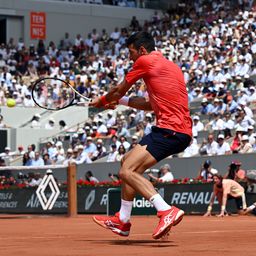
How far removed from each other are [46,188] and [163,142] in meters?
15.3

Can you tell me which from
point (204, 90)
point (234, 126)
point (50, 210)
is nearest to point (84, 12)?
point (204, 90)

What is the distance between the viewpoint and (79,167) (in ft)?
103

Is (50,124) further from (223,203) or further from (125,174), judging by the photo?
(125,174)

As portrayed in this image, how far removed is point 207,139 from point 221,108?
1.98m

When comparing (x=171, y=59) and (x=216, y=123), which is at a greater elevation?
(x=171, y=59)

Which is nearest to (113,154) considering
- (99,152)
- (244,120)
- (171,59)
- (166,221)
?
(99,152)

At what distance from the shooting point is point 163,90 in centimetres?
969

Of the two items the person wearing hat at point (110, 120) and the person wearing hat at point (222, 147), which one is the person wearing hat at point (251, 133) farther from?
the person wearing hat at point (110, 120)

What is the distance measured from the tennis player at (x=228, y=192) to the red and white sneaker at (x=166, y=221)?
1240cm

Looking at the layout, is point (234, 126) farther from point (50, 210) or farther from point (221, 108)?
point (50, 210)

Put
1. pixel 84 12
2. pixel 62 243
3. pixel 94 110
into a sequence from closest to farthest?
pixel 62 243
pixel 94 110
pixel 84 12

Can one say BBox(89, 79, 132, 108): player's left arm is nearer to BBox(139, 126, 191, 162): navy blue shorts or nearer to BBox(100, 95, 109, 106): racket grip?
BBox(100, 95, 109, 106): racket grip

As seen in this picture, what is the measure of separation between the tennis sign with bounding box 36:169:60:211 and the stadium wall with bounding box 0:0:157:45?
21791 millimetres

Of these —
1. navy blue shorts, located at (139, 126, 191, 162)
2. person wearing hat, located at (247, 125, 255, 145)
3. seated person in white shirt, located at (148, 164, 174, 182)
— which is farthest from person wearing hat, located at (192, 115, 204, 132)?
navy blue shorts, located at (139, 126, 191, 162)
